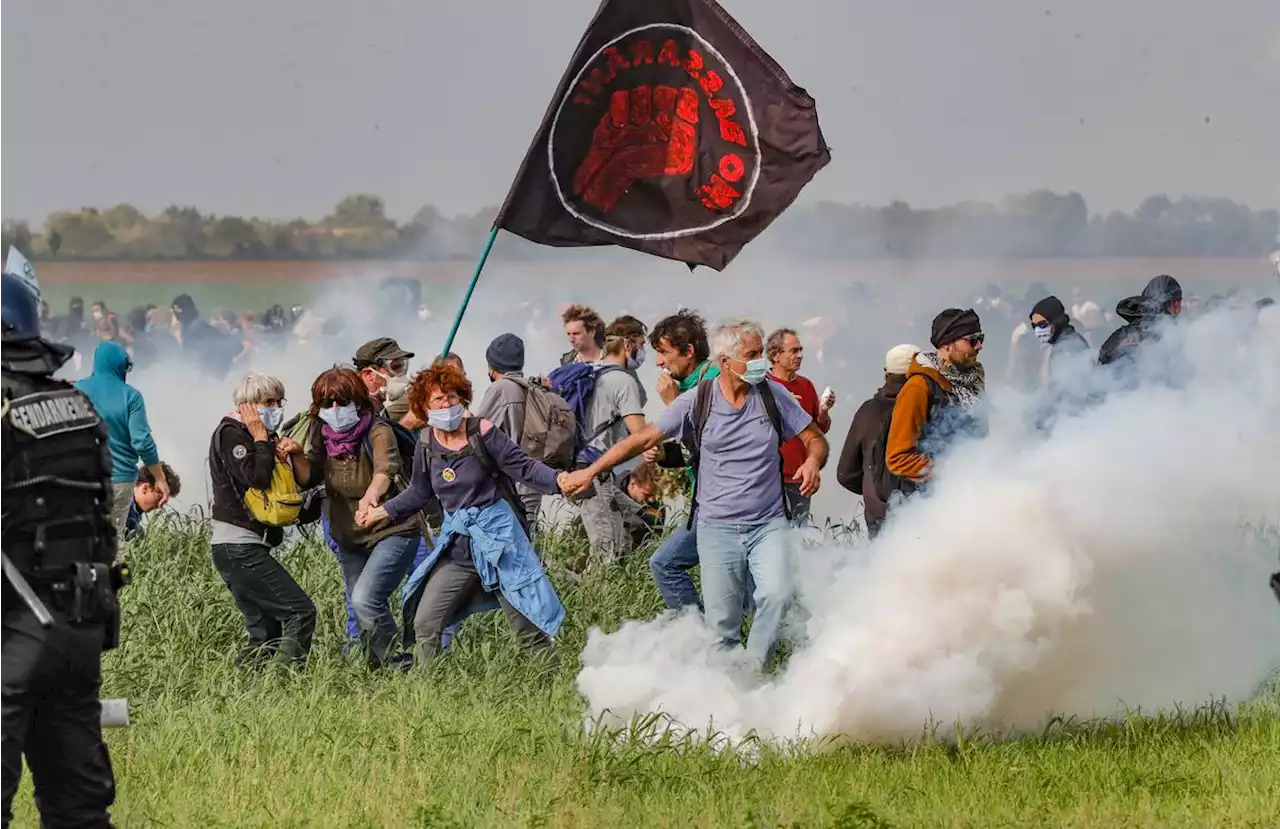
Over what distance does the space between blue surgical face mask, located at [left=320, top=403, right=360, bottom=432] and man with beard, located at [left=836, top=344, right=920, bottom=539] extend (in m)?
2.39

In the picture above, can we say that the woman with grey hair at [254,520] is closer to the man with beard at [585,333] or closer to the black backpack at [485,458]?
the black backpack at [485,458]

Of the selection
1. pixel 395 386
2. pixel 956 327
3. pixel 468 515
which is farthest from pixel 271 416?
pixel 956 327

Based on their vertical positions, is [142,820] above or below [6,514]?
below

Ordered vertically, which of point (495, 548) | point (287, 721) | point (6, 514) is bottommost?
point (287, 721)

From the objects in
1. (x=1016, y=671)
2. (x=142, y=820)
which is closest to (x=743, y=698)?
(x=1016, y=671)

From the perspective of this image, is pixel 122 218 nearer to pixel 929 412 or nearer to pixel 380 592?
pixel 380 592

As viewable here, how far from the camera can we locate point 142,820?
6.67 meters

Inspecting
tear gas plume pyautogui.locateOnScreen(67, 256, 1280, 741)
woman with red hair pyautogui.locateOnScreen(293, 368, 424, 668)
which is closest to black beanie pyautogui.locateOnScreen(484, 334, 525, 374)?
woman with red hair pyautogui.locateOnScreen(293, 368, 424, 668)

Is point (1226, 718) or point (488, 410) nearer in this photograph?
point (1226, 718)

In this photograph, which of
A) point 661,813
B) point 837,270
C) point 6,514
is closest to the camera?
point 6,514

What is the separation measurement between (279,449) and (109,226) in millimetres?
14570

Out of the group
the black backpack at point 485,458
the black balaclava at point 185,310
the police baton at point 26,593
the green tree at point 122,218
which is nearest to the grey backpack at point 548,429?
the black backpack at point 485,458

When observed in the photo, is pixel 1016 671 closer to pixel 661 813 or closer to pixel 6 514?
pixel 661 813

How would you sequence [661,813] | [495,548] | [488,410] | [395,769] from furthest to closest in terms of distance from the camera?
[488,410] < [495,548] < [395,769] < [661,813]
